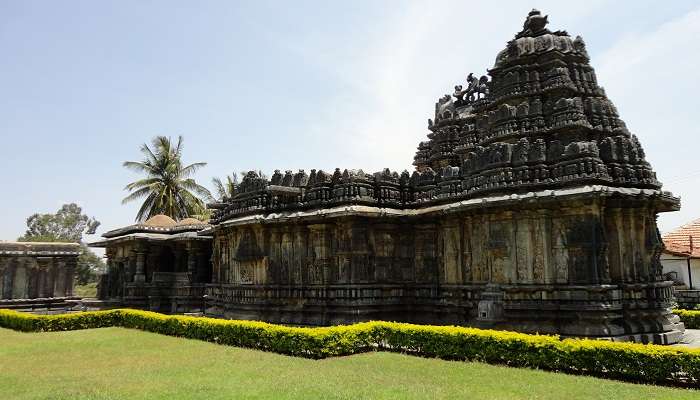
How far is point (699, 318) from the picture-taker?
15.2 meters

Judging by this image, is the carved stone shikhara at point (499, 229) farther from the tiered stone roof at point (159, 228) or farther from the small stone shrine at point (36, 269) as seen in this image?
the small stone shrine at point (36, 269)

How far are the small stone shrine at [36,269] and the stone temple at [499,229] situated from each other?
45.3 feet

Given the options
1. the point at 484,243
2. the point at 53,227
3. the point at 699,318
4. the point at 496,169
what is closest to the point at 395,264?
the point at 484,243

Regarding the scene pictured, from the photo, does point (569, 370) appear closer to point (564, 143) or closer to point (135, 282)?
point (564, 143)

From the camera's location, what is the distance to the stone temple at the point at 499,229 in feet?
39.9

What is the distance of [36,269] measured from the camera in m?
28.1

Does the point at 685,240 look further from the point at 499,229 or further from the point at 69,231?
the point at 69,231

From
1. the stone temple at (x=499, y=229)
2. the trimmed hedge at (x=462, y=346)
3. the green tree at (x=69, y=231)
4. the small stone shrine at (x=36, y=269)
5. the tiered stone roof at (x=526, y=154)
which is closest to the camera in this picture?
the trimmed hedge at (x=462, y=346)

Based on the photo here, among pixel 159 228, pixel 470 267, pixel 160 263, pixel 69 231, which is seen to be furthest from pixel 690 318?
pixel 69 231

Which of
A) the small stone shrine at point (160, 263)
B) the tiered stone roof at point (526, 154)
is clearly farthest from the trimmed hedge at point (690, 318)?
the small stone shrine at point (160, 263)

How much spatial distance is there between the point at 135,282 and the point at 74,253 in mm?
7171

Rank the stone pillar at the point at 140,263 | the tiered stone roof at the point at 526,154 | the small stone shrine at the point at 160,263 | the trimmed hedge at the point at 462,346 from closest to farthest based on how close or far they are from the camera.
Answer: the trimmed hedge at the point at 462,346
the tiered stone roof at the point at 526,154
the small stone shrine at the point at 160,263
the stone pillar at the point at 140,263

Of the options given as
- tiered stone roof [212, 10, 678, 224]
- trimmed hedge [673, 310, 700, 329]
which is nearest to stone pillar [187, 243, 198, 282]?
tiered stone roof [212, 10, 678, 224]

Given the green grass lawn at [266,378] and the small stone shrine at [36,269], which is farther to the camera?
the small stone shrine at [36,269]
